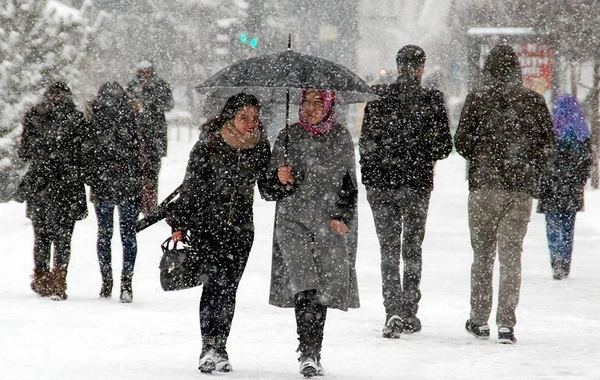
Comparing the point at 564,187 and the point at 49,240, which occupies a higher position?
the point at 564,187

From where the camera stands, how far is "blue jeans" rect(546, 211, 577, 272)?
511 inches

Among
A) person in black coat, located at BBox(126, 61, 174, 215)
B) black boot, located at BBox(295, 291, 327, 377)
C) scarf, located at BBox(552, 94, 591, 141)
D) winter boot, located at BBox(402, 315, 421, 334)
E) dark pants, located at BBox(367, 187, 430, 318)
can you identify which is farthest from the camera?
person in black coat, located at BBox(126, 61, 174, 215)

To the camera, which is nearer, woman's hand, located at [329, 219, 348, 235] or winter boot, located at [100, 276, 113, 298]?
woman's hand, located at [329, 219, 348, 235]

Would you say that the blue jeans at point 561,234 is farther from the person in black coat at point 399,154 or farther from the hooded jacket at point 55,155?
the hooded jacket at point 55,155

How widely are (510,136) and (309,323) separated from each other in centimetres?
231

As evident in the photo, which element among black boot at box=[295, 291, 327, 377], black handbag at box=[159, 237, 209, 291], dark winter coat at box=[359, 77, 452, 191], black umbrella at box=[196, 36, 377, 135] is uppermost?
black umbrella at box=[196, 36, 377, 135]

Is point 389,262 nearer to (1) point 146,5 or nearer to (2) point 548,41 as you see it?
(2) point 548,41

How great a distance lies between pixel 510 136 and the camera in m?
8.35

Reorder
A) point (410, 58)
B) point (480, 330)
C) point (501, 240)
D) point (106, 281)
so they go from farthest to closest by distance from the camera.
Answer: point (106, 281) < point (410, 58) < point (480, 330) < point (501, 240)

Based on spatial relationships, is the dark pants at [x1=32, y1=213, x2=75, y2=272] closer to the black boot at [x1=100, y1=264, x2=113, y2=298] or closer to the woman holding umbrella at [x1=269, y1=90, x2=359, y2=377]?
the black boot at [x1=100, y1=264, x2=113, y2=298]

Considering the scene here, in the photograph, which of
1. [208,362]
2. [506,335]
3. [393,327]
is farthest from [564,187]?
[208,362]

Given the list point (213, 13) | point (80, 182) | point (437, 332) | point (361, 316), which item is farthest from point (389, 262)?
point (213, 13)

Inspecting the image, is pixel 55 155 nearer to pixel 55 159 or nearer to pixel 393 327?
pixel 55 159

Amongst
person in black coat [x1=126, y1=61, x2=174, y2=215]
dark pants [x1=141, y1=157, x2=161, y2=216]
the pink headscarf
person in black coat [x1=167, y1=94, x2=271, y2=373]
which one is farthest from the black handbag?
person in black coat [x1=126, y1=61, x2=174, y2=215]
